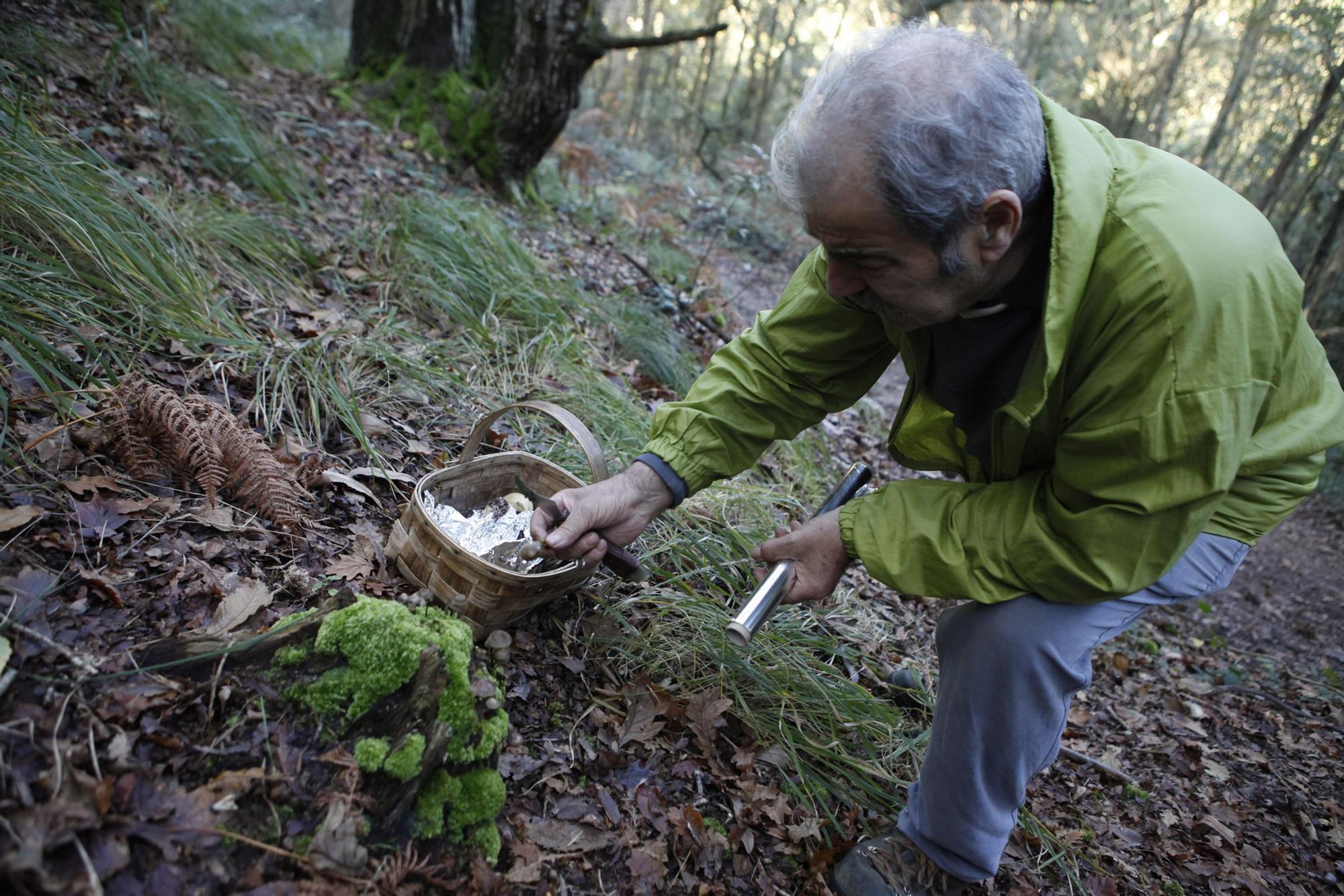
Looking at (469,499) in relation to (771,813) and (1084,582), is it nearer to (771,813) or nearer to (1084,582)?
(771,813)

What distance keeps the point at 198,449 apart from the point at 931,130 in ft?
6.58

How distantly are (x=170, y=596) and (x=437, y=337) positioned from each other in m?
1.97

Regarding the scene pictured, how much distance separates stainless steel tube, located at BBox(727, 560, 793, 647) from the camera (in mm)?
1594

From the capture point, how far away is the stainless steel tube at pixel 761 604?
62.7 inches

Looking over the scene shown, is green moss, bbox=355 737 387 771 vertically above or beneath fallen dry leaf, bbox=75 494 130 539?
beneath

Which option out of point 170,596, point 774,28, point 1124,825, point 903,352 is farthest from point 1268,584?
point 774,28

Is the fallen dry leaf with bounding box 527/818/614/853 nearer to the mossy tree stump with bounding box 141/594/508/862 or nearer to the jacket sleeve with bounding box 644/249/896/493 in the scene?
the mossy tree stump with bounding box 141/594/508/862

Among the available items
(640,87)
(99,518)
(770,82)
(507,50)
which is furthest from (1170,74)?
(99,518)

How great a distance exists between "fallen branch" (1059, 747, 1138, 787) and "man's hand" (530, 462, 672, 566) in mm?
1995

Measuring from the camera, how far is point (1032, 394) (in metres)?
1.55

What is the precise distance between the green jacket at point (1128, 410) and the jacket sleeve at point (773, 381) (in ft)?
0.68

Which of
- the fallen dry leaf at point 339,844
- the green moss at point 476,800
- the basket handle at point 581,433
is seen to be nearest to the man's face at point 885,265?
the basket handle at point 581,433

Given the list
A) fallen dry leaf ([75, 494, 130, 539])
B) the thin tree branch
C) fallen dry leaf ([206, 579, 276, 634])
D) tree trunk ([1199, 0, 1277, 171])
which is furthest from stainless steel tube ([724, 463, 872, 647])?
tree trunk ([1199, 0, 1277, 171])

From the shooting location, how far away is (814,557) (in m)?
1.83
